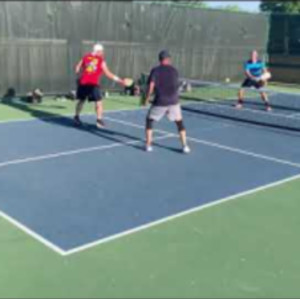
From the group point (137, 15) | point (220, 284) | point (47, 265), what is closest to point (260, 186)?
point (220, 284)

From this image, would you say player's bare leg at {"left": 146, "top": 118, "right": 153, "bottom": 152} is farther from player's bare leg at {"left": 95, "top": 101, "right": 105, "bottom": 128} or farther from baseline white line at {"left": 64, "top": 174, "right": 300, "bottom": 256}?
baseline white line at {"left": 64, "top": 174, "right": 300, "bottom": 256}

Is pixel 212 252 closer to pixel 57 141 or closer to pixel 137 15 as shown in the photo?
pixel 57 141

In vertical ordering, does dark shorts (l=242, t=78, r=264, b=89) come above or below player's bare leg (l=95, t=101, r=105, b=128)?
above

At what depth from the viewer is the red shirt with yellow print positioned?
11.8m

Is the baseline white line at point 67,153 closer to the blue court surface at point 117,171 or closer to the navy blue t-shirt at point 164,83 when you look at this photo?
the blue court surface at point 117,171

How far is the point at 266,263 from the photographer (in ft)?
17.7

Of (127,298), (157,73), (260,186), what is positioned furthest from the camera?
(157,73)

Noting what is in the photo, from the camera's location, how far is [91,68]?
11.8 metres

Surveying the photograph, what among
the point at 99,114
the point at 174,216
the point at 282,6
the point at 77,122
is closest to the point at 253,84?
the point at 99,114

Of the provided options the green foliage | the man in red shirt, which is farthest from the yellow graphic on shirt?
the green foliage

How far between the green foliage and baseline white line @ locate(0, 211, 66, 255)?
1379 inches

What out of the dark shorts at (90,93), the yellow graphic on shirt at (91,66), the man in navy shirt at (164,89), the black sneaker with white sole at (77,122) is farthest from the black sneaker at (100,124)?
the man in navy shirt at (164,89)

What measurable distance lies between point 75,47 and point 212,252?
1236cm

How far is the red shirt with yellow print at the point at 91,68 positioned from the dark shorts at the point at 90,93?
92 mm
